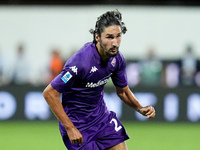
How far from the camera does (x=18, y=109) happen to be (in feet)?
44.2

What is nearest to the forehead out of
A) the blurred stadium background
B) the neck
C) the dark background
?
the neck

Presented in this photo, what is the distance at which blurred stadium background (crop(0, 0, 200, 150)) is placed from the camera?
13469mm

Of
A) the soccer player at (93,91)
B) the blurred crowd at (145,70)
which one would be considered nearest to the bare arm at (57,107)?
the soccer player at (93,91)

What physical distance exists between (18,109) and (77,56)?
25.8 feet

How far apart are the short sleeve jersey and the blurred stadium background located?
632cm

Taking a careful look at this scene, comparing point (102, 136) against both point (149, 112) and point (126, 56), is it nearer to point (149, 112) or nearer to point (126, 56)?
point (149, 112)

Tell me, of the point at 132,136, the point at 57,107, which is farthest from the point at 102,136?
the point at 132,136

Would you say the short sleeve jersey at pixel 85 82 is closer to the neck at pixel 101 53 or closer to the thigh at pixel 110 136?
the neck at pixel 101 53

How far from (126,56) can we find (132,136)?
7.38 m

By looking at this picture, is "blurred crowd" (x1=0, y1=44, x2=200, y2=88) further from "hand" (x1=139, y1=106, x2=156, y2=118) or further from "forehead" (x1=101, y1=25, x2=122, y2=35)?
"forehead" (x1=101, y1=25, x2=122, y2=35)

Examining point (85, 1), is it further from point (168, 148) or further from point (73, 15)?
point (168, 148)

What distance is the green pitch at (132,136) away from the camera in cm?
1065

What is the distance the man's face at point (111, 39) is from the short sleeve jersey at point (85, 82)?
199 millimetres

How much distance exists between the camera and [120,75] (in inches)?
255
